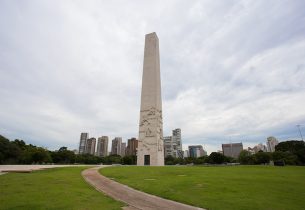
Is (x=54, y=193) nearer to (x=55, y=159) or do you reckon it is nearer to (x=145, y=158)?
(x=145, y=158)

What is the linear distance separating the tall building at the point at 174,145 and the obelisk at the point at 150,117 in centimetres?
9604

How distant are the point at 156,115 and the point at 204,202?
41.9 meters

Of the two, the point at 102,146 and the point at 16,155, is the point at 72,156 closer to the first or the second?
the point at 16,155

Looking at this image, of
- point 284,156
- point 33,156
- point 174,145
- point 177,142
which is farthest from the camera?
point 177,142

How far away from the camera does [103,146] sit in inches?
5930

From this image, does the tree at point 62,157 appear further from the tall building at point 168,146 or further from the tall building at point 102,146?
the tall building at point 168,146

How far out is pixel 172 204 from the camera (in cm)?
1024

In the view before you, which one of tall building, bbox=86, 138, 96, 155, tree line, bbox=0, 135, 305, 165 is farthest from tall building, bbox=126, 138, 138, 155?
tree line, bbox=0, 135, 305, 165

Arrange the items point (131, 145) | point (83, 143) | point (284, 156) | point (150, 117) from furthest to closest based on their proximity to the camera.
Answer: point (83, 143)
point (131, 145)
point (284, 156)
point (150, 117)

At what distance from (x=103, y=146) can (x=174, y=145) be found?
184 ft

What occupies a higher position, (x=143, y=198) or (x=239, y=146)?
(x=239, y=146)

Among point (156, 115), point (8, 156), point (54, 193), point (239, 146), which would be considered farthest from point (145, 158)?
point (239, 146)

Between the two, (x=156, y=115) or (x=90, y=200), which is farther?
→ (x=156, y=115)

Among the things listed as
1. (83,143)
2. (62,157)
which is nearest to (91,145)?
(83,143)
